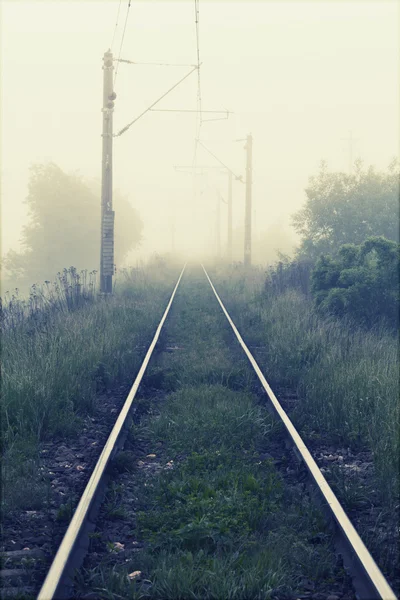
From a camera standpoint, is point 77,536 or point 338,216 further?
point 338,216

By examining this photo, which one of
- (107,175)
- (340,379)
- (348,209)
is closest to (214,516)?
(340,379)

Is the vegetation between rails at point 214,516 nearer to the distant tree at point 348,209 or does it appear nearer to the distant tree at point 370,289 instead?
the distant tree at point 370,289

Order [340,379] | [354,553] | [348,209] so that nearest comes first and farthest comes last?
[354,553]
[340,379]
[348,209]

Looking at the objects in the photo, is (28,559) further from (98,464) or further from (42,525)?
(98,464)

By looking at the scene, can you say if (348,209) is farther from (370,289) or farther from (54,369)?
(54,369)

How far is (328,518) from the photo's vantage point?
444 cm

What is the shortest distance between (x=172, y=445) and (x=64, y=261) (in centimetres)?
4979

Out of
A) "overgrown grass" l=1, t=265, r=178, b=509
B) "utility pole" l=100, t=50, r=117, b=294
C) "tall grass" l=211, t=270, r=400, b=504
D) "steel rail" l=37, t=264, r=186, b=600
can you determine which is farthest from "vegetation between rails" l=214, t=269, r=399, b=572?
"utility pole" l=100, t=50, r=117, b=294

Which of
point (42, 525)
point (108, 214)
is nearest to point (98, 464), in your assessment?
point (42, 525)

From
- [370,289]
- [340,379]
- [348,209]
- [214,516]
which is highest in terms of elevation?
[348,209]

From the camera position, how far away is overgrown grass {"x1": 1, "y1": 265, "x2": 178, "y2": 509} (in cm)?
583

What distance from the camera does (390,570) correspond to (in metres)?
3.83

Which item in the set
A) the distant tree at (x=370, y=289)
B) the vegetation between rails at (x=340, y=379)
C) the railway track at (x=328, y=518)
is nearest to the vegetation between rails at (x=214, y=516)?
the railway track at (x=328, y=518)

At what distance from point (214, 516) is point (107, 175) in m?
15.1
